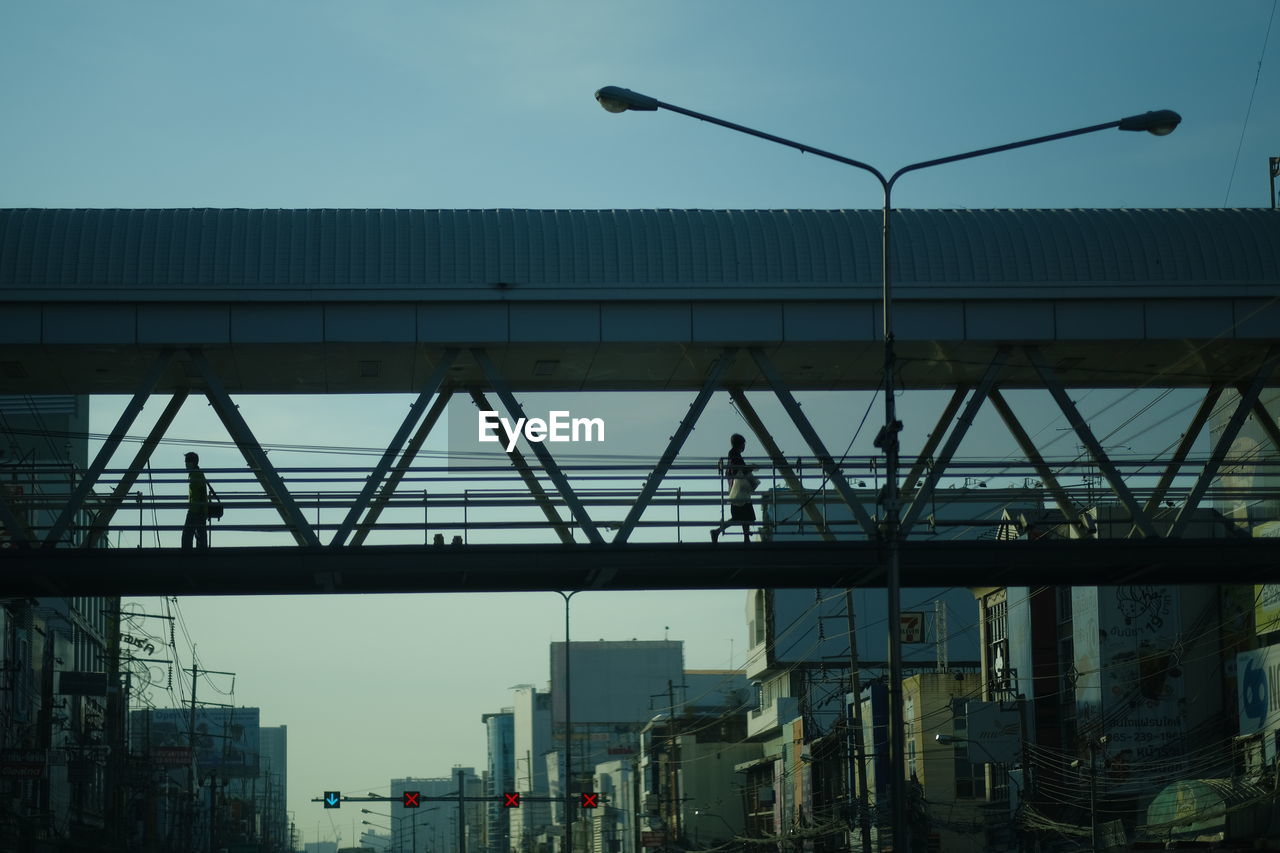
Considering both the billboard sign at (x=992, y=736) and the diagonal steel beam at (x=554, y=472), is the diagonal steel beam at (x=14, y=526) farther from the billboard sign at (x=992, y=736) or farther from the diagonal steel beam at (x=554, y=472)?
the billboard sign at (x=992, y=736)

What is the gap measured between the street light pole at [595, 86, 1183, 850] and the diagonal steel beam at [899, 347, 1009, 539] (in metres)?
1.17

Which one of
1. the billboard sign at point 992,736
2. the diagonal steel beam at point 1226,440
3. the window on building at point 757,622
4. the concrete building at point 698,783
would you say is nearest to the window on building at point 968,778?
the billboard sign at point 992,736

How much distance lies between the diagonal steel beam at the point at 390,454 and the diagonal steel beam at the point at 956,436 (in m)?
7.43

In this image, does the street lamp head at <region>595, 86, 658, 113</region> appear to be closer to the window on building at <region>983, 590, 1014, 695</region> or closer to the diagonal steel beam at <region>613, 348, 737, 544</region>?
the diagonal steel beam at <region>613, 348, 737, 544</region>

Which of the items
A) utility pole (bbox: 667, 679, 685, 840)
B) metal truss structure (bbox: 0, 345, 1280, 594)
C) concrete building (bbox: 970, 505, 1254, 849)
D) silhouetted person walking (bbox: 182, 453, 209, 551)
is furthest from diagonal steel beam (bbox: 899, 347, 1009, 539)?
utility pole (bbox: 667, 679, 685, 840)

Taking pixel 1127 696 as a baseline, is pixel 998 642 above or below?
above

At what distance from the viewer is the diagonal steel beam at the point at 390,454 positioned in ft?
74.4

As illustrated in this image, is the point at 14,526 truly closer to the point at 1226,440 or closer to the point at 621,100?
the point at 621,100

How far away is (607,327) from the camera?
24.1 meters

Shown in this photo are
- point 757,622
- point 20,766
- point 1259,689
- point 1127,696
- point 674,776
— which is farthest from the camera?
point 674,776

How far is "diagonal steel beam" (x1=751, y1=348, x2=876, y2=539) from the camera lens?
22.8 meters

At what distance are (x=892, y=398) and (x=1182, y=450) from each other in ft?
22.8

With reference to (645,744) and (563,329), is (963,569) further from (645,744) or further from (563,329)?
(645,744)

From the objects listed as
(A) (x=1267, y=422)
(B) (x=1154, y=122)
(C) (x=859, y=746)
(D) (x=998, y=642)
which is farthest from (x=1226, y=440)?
(C) (x=859, y=746)
